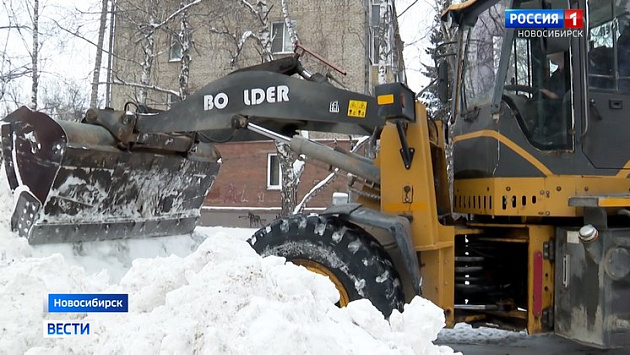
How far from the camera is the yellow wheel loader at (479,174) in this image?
3949 millimetres

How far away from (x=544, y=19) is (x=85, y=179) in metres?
4.02

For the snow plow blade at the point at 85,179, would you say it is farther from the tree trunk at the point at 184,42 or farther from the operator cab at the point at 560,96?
the tree trunk at the point at 184,42

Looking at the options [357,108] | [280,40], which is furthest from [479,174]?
[280,40]

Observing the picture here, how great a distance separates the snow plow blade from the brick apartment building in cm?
636

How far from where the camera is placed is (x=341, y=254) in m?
3.93

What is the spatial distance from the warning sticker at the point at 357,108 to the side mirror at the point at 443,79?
3.30 feet

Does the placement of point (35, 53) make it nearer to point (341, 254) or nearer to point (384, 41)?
point (384, 41)

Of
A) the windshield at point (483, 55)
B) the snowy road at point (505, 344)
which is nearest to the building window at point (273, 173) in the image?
the snowy road at point (505, 344)

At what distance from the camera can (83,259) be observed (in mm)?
5273

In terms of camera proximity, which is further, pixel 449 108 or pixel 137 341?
pixel 449 108

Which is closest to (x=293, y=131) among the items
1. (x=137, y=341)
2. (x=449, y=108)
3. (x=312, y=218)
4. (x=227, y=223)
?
(x=312, y=218)

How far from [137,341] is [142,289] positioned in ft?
1.75

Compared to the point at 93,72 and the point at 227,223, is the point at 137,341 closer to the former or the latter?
the point at 93,72

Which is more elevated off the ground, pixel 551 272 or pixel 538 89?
pixel 538 89
